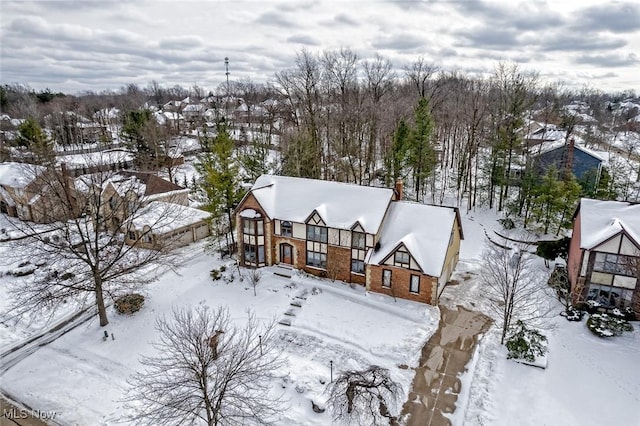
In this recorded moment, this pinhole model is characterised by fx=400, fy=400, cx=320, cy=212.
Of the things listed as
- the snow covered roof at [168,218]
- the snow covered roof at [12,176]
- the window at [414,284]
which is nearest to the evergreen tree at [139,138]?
the snow covered roof at [12,176]

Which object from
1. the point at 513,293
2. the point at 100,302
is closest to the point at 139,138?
the point at 100,302

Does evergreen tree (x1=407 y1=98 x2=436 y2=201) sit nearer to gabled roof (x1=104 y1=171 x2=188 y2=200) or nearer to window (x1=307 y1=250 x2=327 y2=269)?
window (x1=307 y1=250 x2=327 y2=269)

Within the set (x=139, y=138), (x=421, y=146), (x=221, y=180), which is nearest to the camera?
(x=221, y=180)

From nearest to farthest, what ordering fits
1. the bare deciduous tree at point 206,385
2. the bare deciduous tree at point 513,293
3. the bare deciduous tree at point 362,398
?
the bare deciduous tree at point 206,385
the bare deciduous tree at point 362,398
the bare deciduous tree at point 513,293

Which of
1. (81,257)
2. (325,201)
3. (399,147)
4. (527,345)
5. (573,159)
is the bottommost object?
(527,345)

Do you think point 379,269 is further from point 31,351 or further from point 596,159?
point 596,159

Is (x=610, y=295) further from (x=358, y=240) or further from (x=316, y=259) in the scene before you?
(x=316, y=259)

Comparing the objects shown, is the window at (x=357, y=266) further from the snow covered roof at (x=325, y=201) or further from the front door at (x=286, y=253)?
the front door at (x=286, y=253)
